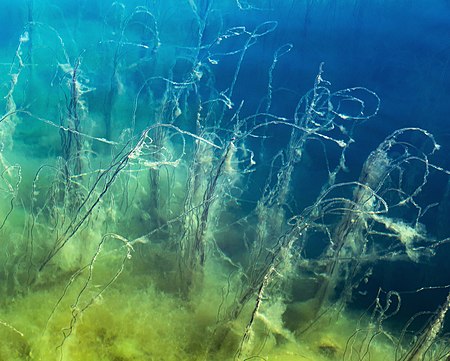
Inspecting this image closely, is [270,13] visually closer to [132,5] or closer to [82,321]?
[132,5]

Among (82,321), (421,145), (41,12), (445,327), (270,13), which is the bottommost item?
(445,327)

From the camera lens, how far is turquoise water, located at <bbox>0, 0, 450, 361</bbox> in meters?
2.34

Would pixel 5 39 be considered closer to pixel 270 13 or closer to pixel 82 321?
pixel 270 13

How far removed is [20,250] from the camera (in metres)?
2.62

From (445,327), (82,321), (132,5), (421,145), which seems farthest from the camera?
(132,5)

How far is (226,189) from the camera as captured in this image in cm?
334

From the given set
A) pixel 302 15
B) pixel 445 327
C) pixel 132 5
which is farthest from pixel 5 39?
pixel 445 327

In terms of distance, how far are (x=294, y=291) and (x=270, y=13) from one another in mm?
3575

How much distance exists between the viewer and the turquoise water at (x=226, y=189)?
234cm

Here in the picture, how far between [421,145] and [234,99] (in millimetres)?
1977

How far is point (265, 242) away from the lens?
10.0 feet

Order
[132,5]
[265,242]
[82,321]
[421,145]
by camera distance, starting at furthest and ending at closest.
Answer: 1. [132,5]
2. [421,145]
3. [265,242]
4. [82,321]

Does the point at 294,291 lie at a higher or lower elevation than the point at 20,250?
lower

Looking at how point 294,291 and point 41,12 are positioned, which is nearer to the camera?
point 294,291
